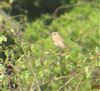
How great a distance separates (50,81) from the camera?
4770 mm

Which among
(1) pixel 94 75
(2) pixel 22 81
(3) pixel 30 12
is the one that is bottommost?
(3) pixel 30 12

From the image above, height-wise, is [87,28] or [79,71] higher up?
[79,71]

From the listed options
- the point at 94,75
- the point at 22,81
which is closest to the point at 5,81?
the point at 22,81

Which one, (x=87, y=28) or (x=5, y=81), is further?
(x=87, y=28)

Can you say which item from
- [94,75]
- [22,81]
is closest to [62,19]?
[94,75]

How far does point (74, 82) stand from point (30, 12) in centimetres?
706

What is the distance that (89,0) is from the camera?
37.5ft

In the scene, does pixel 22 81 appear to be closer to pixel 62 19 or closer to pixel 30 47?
pixel 30 47

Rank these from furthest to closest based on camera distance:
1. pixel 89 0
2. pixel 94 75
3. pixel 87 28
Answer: pixel 89 0 → pixel 87 28 → pixel 94 75

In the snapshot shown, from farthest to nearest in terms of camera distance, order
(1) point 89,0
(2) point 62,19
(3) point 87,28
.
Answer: (1) point 89,0 → (2) point 62,19 → (3) point 87,28

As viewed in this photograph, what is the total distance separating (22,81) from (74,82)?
1.58ft

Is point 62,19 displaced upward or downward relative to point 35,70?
downward

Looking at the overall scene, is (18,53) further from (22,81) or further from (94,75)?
(94,75)

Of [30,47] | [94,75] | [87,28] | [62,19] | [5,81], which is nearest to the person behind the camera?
[5,81]
